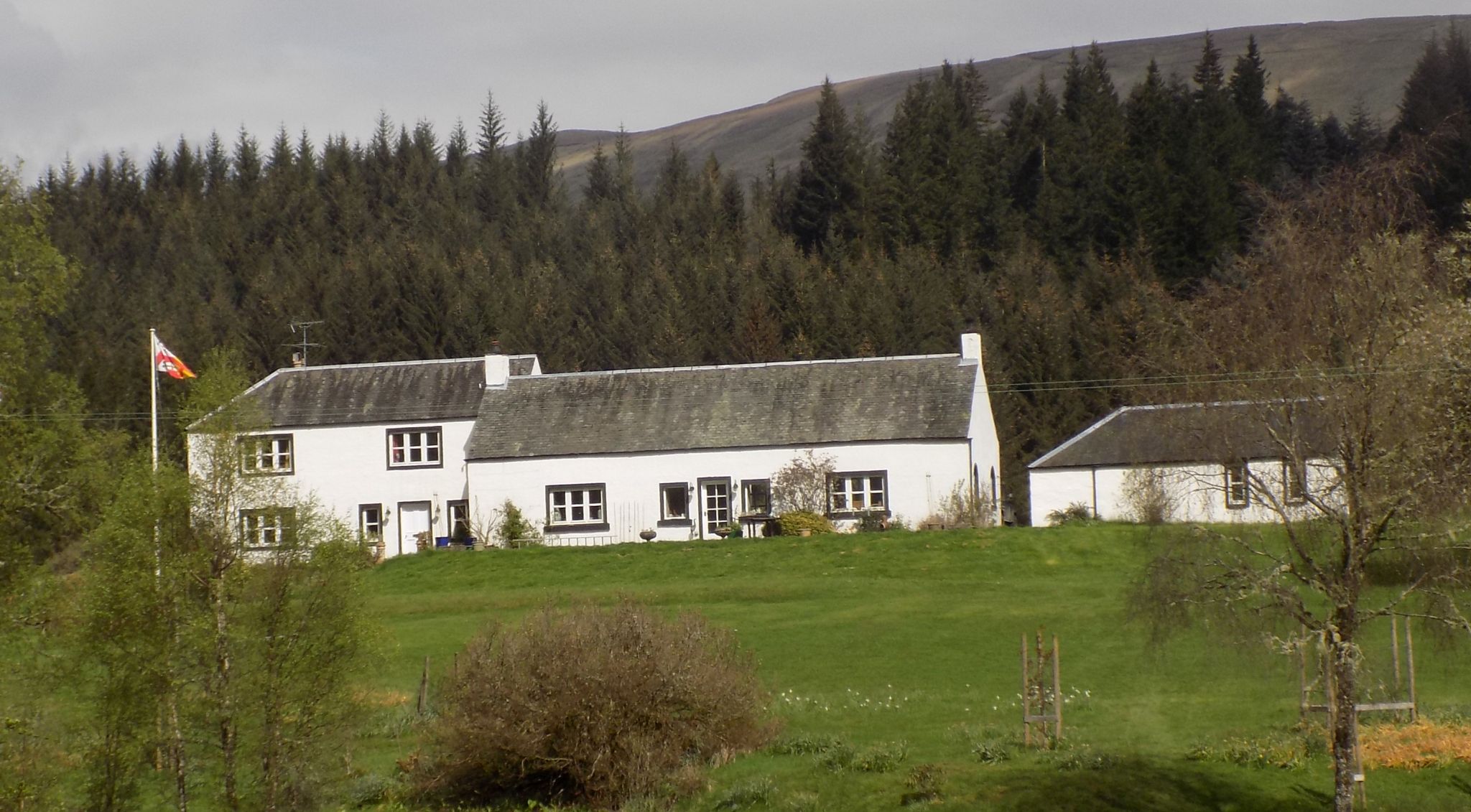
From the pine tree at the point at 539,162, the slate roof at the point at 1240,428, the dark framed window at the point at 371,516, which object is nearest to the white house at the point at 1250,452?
the slate roof at the point at 1240,428

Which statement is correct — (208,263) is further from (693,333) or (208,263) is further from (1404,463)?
(1404,463)

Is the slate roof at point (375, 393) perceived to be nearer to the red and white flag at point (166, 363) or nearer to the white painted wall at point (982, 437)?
the red and white flag at point (166, 363)

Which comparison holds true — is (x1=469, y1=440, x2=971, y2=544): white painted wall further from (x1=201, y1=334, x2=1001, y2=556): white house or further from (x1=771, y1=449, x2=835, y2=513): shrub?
(x1=771, y1=449, x2=835, y2=513): shrub

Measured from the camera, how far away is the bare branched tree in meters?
15.1

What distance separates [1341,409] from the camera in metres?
15.0

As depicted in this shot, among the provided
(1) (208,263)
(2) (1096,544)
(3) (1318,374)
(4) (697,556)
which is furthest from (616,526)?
(1) (208,263)

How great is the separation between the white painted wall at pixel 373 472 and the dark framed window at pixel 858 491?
1215cm

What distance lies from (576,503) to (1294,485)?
3025 centimetres

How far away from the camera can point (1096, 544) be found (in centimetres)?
3556

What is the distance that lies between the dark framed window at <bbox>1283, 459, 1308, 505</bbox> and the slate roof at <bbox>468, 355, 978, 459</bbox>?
25.8 meters

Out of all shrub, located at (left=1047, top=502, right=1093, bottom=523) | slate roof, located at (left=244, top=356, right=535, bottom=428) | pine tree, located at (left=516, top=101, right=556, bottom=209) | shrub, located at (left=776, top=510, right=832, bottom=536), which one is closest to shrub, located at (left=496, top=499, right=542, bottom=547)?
slate roof, located at (left=244, top=356, right=535, bottom=428)

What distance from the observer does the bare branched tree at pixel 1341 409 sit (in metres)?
15.1

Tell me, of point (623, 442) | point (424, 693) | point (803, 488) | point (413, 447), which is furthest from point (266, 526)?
point (413, 447)

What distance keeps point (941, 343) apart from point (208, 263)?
5876 cm
